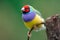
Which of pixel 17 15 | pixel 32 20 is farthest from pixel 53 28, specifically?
pixel 17 15

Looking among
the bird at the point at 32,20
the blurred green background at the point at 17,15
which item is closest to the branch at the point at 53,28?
the bird at the point at 32,20

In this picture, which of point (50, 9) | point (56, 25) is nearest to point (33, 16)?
point (56, 25)

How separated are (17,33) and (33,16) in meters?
1.30

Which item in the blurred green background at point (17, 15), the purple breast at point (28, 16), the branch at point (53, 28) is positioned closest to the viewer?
the branch at point (53, 28)

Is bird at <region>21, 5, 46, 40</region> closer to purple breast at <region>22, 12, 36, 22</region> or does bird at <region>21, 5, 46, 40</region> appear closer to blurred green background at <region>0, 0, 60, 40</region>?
purple breast at <region>22, 12, 36, 22</region>

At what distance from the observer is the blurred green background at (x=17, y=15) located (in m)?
2.95

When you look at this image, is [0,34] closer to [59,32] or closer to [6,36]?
[6,36]

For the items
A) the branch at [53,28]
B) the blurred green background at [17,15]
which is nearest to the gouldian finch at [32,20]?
the branch at [53,28]

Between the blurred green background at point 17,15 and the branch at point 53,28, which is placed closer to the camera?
the branch at point 53,28

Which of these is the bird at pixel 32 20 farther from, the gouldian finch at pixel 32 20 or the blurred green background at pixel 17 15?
the blurred green background at pixel 17 15

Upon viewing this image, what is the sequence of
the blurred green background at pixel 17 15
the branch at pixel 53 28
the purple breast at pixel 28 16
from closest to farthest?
the branch at pixel 53 28
the purple breast at pixel 28 16
the blurred green background at pixel 17 15

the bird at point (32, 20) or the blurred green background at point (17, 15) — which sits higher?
the bird at point (32, 20)

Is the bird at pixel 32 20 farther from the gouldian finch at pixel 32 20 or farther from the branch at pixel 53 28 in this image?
the branch at pixel 53 28

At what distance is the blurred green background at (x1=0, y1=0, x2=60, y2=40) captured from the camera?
295cm
